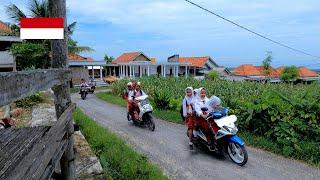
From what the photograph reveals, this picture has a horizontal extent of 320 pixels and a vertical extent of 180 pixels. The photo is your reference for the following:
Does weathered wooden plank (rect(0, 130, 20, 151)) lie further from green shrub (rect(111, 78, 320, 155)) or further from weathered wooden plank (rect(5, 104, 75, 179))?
green shrub (rect(111, 78, 320, 155))

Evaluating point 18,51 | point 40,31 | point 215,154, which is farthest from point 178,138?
point 18,51

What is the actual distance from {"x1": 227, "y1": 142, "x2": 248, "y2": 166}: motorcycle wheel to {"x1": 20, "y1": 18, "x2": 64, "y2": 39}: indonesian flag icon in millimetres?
5578

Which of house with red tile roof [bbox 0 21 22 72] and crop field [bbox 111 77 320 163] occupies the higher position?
house with red tile roof [bbox 0 21 22 72]

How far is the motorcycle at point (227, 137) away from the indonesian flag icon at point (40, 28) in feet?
17.9

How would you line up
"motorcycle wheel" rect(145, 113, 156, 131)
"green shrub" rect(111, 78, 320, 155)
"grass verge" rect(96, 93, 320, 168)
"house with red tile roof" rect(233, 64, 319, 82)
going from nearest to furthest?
1. "grass verge" rect(96, 93, 320, 168)
2. "green shrub" rect(111, 78, 320, 155)
3. "motorcycle wheel" rect(145, 113, 156, 131)
4. "house with red tile roof" rect(233, 64, 319, 82)

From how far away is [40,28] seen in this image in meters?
3.71

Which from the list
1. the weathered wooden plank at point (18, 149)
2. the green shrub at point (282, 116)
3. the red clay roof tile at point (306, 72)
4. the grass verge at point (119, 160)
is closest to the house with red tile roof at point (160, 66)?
the red clay roof tile at point (306, 72)

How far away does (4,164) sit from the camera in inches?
120

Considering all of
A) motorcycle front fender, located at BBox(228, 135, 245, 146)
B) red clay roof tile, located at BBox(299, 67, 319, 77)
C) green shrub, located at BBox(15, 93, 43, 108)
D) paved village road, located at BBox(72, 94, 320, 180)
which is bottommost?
red clay roof tile, located at BBox(299, 67, 319, 77)

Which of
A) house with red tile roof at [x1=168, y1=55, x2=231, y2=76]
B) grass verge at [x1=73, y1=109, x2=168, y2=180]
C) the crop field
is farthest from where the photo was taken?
house with red tile roof at [x1=168, y1=55, x2=231, y2=76]

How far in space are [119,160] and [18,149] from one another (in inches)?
179

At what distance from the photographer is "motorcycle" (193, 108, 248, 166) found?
847 centimetres

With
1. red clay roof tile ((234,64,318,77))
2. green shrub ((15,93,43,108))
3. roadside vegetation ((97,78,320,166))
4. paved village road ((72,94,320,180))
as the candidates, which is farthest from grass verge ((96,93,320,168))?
red clay roof tile ((234,64,318,77))

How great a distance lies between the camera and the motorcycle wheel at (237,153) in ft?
27.4
